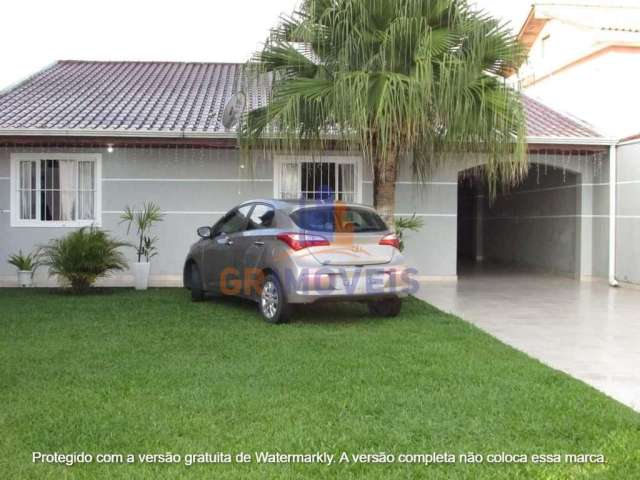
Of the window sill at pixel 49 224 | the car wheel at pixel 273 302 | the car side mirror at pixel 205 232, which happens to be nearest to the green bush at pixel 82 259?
the window sill at pixel 49 224

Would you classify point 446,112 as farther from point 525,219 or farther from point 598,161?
point 525,219

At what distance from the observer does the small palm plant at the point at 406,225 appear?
11758 millimetres

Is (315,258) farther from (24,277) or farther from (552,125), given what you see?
(552,125)

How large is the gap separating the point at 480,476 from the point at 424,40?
643cm

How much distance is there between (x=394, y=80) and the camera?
8258 millimetres

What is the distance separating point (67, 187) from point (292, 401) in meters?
9.51

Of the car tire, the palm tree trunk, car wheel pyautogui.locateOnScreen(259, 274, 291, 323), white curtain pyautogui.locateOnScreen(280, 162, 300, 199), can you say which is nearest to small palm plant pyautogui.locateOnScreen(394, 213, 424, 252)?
the palm tree trunk

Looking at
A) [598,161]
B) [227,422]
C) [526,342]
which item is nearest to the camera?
[227,422]

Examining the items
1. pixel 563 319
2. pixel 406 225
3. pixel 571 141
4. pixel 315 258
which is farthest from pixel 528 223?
pixel 315 258

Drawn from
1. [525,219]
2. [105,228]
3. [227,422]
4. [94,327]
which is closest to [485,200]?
[525,219]

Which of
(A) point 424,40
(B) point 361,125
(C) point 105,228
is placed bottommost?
(C) point 105,228

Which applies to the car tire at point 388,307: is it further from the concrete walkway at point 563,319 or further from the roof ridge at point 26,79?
the roof ridge at point 26,79

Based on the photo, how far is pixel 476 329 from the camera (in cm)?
780

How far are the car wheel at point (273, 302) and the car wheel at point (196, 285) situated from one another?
77.2 inches
